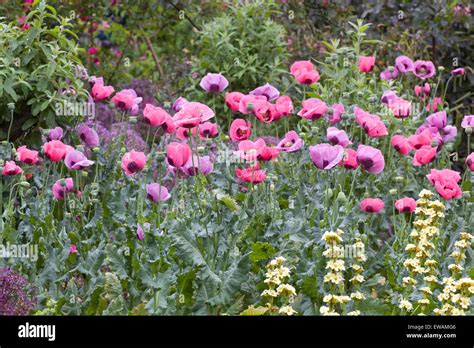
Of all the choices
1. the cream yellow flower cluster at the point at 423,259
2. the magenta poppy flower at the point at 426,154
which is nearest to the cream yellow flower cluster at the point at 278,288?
the cream yellow flower cluster at the point at 423,259

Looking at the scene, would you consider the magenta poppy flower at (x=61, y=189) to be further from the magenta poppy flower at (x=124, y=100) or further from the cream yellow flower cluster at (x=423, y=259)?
the cream yellow flower cluster at (x=423, y=259)

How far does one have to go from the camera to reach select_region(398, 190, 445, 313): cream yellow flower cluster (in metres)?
3.42

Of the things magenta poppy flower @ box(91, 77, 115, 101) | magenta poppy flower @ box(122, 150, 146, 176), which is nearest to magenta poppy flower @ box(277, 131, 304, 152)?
magenta poppy flower @ box(122, 150, 146, 176)

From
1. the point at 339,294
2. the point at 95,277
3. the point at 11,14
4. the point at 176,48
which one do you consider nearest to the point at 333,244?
the point at 339,294

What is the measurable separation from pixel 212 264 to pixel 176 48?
5.35 metres

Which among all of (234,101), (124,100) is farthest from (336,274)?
(124,100)

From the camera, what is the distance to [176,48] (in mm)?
8602

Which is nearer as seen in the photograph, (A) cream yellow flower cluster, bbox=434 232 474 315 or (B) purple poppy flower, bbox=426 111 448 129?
(A) cream yellow flower cluster, bbox=434 232 474 315

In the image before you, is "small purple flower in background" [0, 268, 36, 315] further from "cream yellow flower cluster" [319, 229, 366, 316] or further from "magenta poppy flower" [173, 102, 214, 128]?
"cream yellow flower cluster" [319, 229, 366, 316]

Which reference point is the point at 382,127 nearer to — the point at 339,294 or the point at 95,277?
the point at 339,294

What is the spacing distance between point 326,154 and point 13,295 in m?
1.31

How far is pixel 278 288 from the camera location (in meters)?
3.24

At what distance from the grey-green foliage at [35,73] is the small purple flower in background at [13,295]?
1.46 m

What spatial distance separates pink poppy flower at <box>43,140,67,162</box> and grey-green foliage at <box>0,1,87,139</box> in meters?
0.80
